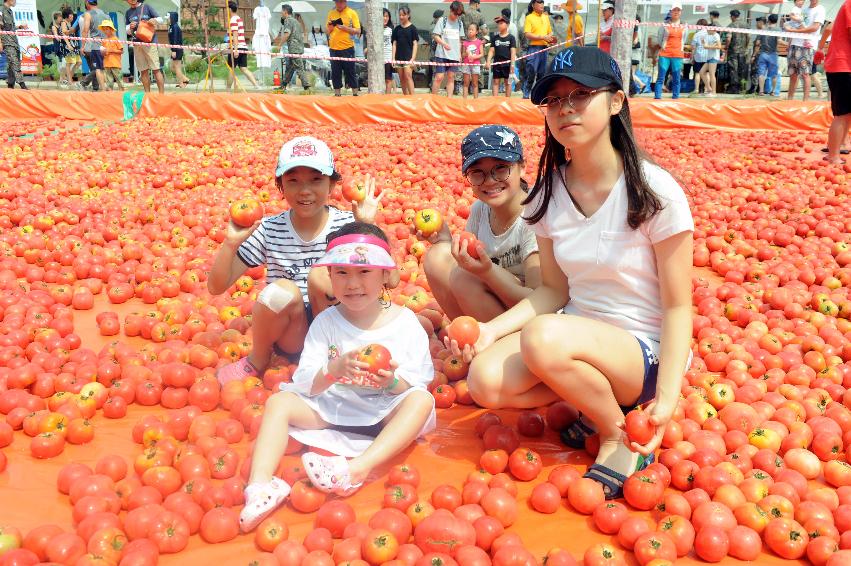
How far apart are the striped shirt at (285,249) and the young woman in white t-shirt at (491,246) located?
612mm

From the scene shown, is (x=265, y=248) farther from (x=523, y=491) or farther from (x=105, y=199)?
(x=105, y=199)

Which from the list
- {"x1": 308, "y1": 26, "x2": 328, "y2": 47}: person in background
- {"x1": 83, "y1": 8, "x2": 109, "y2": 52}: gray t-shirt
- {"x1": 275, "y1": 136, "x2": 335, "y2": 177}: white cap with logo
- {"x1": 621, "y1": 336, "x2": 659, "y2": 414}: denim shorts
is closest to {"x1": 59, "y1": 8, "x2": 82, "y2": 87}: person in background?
{"x1": 83, "y1": 8, "x2": 109, "y2": 52}: gray t-shirt

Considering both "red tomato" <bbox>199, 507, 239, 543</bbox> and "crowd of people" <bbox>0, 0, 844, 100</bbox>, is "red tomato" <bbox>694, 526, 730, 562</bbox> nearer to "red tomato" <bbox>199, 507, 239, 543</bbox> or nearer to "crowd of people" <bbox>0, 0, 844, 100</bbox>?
"red tomato" <bbox>199, 507, 239, 543</bbox>

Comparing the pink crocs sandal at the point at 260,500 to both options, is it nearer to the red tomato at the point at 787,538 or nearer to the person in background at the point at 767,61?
the red tomato at the point at 787,538

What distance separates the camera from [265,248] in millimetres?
3793

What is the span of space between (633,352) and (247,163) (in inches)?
271

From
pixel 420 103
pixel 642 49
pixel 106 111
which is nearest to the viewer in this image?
pixel 420 103

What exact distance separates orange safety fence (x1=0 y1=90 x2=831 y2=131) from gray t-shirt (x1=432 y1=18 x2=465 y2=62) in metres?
3.88

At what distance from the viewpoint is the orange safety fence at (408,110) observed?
38.0 ft

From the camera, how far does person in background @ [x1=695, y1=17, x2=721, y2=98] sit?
17766 millimetres

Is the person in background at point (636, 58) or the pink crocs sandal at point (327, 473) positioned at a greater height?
the person in background at point (636, 58)

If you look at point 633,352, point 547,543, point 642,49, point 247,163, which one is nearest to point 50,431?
point 547,543

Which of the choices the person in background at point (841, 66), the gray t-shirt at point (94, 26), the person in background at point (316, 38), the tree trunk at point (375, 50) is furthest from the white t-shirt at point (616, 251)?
the person in background at point (316, 38)

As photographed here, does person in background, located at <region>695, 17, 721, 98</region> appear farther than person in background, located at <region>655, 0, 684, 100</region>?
Yes
